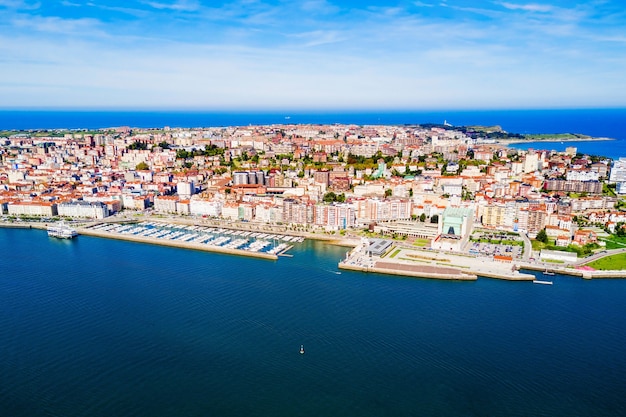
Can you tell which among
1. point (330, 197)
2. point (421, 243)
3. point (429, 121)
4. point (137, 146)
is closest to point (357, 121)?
point (429, 121)

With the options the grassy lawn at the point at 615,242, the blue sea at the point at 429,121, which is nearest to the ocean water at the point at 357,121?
the blue sea at the point at 429,121

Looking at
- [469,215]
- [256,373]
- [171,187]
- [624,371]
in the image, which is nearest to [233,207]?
[171,187]

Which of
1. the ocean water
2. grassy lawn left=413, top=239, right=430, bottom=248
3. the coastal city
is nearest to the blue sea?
the ocean water

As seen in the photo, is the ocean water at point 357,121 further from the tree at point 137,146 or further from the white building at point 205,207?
the white building at point 205,207

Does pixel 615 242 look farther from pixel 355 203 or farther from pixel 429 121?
pixel 429 121

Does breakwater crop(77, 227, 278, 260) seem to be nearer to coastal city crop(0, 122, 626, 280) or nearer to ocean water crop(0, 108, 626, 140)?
coastal city crop(0, 122, 626, 280)
